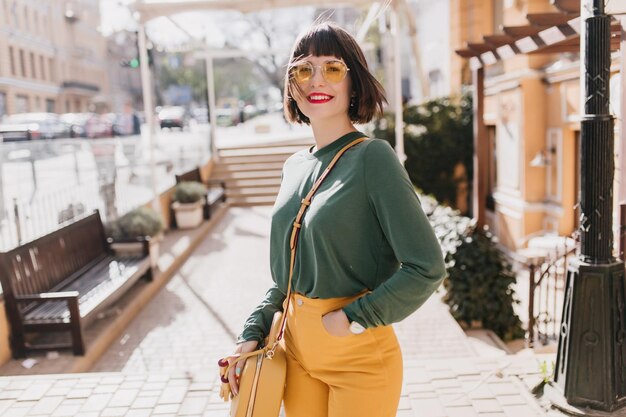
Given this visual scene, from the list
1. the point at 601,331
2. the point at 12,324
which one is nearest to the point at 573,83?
the point at 601,331

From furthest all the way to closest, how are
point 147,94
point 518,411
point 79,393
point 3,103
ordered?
point 3,103 → point 147,94 → point 79,393 → point 518,411

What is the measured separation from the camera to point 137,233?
8.59 meters

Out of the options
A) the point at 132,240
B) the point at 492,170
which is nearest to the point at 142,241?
the point at 132,240

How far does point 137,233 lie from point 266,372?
279 inches

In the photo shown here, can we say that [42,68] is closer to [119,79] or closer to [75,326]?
[119,79]

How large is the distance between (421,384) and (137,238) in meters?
5.14

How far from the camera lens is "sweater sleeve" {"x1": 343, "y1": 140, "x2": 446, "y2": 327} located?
1.66m

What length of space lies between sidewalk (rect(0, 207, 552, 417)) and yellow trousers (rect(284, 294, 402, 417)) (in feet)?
6.02

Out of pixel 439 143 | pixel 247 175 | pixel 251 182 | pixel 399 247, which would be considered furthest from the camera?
pixel 247 175

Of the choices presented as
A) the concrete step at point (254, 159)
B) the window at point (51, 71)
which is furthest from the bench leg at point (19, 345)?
the window at point (51, 71)

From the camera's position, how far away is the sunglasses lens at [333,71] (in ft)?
5.99

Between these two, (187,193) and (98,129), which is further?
(98,129)

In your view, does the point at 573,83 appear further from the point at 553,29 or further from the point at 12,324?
the point at 12,324

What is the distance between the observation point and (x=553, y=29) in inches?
223
